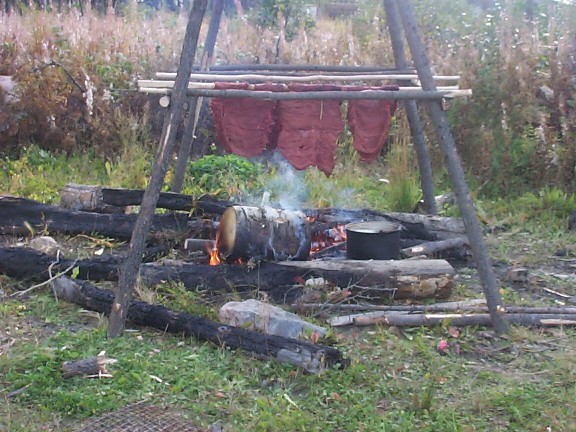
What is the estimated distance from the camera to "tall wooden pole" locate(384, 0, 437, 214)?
259 inches

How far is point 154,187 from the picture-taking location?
475cm

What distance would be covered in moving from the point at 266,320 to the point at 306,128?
172 cm

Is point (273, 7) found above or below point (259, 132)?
above

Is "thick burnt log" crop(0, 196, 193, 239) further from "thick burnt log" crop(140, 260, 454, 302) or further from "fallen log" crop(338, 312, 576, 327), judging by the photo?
"fallen log" crop(338, 312, 576, 327)

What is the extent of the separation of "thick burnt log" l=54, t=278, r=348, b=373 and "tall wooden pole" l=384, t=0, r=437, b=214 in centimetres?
302

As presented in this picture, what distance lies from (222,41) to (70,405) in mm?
9066

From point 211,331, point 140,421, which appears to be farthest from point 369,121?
point 140,421

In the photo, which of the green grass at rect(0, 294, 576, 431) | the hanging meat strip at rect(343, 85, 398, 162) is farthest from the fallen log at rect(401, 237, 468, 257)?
the green grass at rect(0, 294, 576, 431)

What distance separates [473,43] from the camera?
32.5 ft

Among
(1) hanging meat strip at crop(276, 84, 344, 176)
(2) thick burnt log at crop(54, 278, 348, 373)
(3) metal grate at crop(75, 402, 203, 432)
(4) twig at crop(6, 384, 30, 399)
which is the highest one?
(1) hanging meat strip at crop(276, 84, 344, 176)

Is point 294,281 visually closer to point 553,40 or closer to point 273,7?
point 553,40

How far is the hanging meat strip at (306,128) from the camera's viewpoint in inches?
225

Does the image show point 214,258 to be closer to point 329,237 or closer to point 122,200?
point 329,237

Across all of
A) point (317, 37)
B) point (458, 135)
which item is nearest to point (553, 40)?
point (458, 135)
